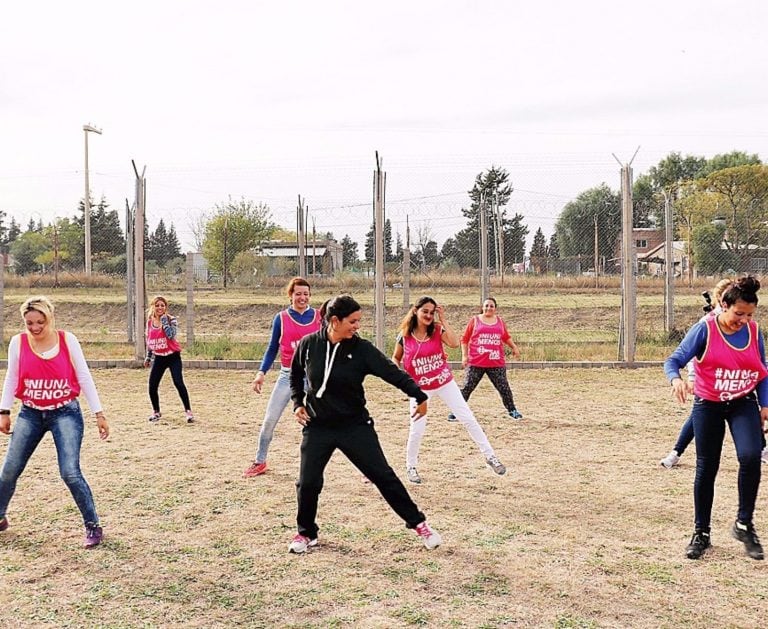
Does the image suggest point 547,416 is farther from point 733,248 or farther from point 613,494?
point 733,248

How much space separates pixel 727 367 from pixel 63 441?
4.19m

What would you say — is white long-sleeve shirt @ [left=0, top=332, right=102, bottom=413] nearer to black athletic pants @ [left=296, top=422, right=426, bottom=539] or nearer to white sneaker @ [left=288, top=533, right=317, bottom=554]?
black athletic pants @ [left=296, top=422, right=426, bottom=539]

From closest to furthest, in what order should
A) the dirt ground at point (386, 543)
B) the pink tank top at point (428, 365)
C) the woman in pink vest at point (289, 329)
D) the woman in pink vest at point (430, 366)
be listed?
the dirt ground at point (386, 543)
the woman in pink vest at point (430, 366)
the pink tank top at point (428, 365)
the woman in pink vest at point (289, 329)

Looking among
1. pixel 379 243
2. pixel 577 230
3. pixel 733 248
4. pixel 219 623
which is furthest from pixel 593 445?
pixel 733 248

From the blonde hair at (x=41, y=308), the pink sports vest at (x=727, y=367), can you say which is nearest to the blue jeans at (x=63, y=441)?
the blonde hair at (x=41, y=308)

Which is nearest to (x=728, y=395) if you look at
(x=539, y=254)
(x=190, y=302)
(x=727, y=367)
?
(x=727, y=367)

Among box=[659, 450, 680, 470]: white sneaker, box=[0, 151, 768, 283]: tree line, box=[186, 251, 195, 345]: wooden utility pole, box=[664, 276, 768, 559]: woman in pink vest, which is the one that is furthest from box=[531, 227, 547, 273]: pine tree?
box=[664, 276, 768, 559]: woman in pink vest

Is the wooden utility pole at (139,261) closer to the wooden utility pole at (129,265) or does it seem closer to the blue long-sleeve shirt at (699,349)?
the wooden utility pole at (129,265)

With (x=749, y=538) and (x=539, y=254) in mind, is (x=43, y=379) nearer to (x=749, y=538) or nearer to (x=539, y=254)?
(x=749, y=538)

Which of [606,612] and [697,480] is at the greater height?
[697,480]

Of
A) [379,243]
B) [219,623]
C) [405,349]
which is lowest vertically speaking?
[219,623]

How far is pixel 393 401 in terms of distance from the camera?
11.8 m

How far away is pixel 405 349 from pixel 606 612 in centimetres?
360

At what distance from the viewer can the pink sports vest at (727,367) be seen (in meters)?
5.27
